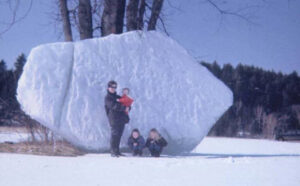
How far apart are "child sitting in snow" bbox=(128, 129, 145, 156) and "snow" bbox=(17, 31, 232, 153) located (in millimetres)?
348

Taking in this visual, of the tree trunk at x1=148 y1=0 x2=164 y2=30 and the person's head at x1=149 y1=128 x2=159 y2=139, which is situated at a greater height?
the tree trunk at x1=148 y1=0 x2=164 y2=30

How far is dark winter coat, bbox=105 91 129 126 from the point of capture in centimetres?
615

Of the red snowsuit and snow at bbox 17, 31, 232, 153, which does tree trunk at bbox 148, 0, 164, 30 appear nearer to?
snow at bbox 17, 31, 232, 153

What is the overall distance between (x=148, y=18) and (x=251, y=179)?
5.91 m

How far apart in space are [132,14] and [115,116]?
3.26 m

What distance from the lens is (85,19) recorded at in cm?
843

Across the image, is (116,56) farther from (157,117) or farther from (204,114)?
(204,114)

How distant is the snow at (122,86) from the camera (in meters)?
6.21

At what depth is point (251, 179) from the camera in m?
3.63

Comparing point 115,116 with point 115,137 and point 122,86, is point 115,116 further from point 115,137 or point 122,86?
point 122,86

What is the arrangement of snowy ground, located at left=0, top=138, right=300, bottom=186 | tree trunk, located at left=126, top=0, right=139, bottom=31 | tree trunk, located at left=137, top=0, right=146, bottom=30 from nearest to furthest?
snowy ground, located at left=0, top=138, right=300, bottom=186 < tree trunk, located at left=126, top=0, right=139, bottom=31 < tree trunk, located at left=137, top=0, right=146, bottom=30

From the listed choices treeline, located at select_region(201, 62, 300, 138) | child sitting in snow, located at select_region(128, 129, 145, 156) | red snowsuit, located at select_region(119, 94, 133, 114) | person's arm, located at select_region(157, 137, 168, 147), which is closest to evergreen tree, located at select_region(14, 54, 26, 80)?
red snowsuit, located at select_region(119, 94, 133, 114)

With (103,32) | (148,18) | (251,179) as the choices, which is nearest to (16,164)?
(251,179)

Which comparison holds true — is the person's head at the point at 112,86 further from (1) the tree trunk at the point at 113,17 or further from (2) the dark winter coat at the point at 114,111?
(1) the tree trunk at the point at 113,17
